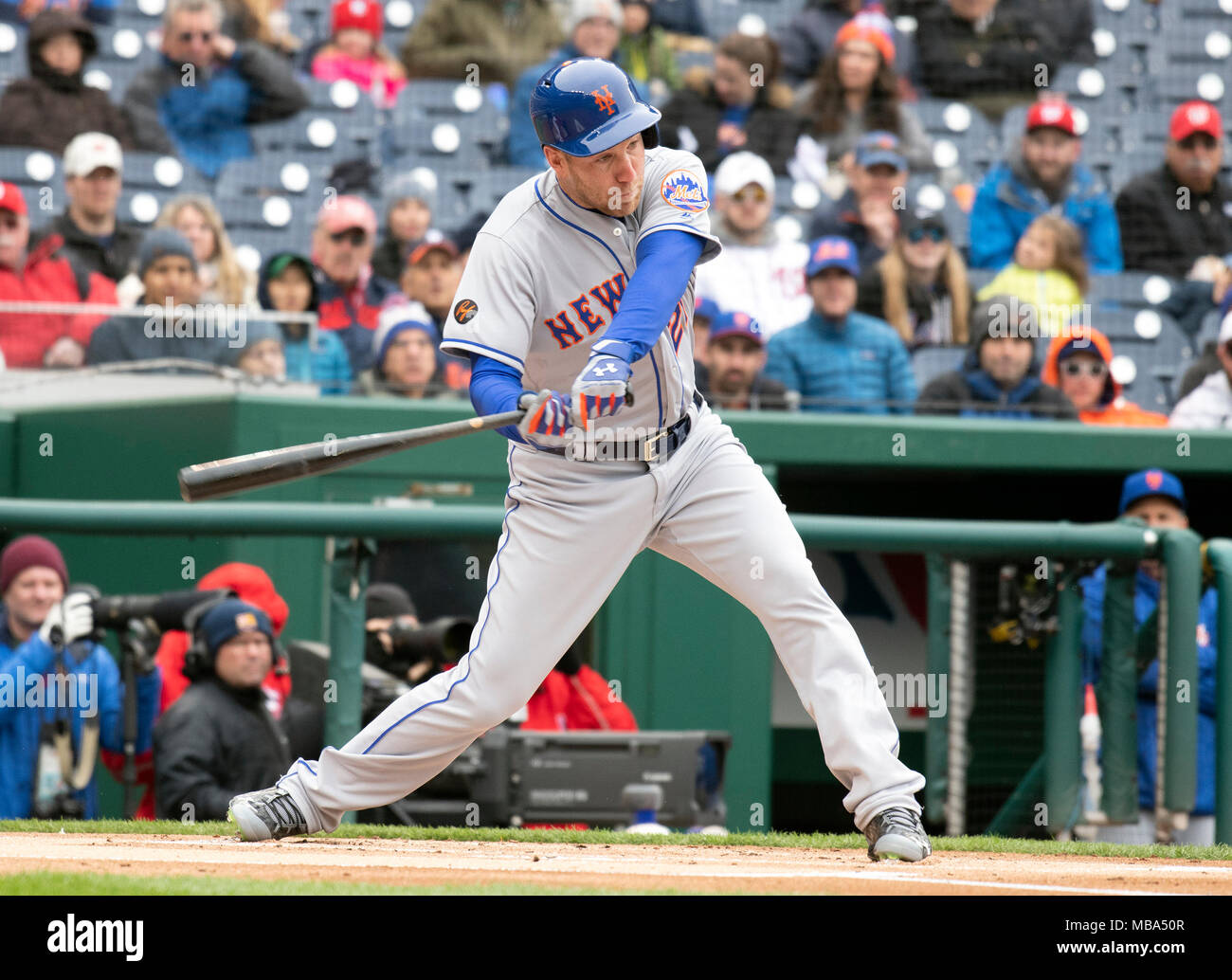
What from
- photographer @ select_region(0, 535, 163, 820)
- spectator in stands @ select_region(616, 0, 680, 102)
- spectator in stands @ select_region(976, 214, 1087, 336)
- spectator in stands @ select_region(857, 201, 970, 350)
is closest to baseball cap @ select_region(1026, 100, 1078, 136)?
spectator in stands @ select_region(976, 214, 1087, 336)

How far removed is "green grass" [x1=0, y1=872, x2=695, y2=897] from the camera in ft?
9.16

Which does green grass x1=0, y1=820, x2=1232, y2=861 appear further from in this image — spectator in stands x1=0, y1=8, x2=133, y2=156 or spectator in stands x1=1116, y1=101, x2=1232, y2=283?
spectator in stands x1=1116, y1=101, x2=1232, y2=283

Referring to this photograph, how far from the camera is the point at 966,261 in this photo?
8.07 meters

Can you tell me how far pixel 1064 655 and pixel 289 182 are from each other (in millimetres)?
4357

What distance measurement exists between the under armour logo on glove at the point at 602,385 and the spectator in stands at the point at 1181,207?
5637 millimetres

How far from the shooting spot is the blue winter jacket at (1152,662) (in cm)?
533

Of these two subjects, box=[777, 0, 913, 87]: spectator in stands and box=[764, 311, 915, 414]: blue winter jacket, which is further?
box=[777, 0, 913, 87]: spectator in stands

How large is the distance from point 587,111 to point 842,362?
3.59 meters

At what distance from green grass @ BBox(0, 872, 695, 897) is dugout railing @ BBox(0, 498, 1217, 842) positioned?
2.06 m

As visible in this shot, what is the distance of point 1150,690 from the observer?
5.37 metres

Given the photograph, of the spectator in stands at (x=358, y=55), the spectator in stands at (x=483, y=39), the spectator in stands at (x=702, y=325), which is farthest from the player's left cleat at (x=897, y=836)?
the spectator in stands at (x=358, y=55)

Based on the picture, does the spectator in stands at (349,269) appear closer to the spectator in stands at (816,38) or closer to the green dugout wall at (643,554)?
the green dugout wall at (643,554)

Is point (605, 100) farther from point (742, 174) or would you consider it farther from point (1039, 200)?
point (1039, 200)
